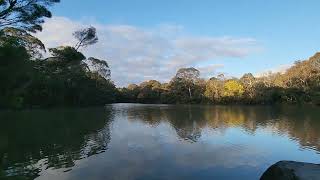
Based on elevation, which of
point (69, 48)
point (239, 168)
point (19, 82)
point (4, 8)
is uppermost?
point (69, 48)

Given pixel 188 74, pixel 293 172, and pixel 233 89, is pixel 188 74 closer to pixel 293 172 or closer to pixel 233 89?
pixel 233 89

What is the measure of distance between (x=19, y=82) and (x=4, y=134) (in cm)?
2259

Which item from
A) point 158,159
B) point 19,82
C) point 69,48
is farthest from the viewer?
point 69,48

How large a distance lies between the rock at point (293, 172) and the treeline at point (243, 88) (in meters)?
77.8

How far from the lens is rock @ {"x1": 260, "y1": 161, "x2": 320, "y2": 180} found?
33.1 ft

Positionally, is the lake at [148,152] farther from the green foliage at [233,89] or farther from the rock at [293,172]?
the green foliage at [233,89]

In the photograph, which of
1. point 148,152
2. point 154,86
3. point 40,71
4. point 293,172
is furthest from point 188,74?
point 293,172

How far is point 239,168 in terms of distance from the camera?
1742 centimetres

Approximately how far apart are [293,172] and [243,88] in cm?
9440

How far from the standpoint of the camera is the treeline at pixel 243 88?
304 ft

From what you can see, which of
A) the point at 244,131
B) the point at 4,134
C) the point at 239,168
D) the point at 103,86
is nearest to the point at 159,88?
the point at 103,86

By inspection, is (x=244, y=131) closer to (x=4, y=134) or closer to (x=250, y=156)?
(x=250, y=156)

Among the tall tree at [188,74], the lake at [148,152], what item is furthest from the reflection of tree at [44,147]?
the tall tree at [188,74]

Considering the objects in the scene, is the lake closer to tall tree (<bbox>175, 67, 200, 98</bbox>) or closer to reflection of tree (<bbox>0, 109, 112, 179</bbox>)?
reflection of tree (<bbox>0, 109, 112, 179</bbox>)
